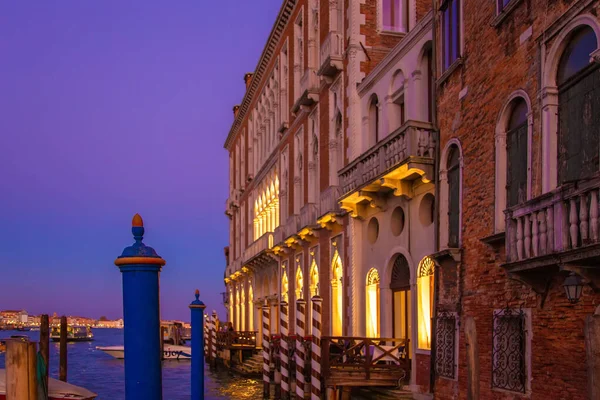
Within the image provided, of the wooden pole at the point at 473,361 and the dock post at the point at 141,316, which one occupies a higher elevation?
the dock post at the point at 141,316

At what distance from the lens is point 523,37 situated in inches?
380

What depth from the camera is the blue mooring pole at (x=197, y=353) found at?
1233cm

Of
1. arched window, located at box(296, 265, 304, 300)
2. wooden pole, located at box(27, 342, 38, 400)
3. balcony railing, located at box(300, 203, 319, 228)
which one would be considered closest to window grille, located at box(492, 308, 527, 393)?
wooden pole, located at box(27, 342, 38, 400)

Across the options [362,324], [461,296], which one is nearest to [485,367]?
[461,296]

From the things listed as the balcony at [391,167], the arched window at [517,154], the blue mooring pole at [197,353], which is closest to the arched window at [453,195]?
the balcony at [391,167]

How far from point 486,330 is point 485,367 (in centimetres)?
43

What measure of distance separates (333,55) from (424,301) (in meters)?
6.65

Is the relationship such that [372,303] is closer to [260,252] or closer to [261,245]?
[260,252]

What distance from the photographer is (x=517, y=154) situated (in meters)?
9.95

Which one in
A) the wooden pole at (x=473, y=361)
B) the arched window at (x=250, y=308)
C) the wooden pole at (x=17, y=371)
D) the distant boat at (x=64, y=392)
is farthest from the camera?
the arched window at (x=250, y=308)

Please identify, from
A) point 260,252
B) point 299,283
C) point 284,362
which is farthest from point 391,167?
point 260,252

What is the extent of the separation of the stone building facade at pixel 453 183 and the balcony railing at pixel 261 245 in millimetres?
1939

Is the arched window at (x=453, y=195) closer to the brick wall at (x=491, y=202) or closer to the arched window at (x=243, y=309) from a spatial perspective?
the brick wall at (x=491, y=202)

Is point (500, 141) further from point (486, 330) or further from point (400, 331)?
point (400, 331)
